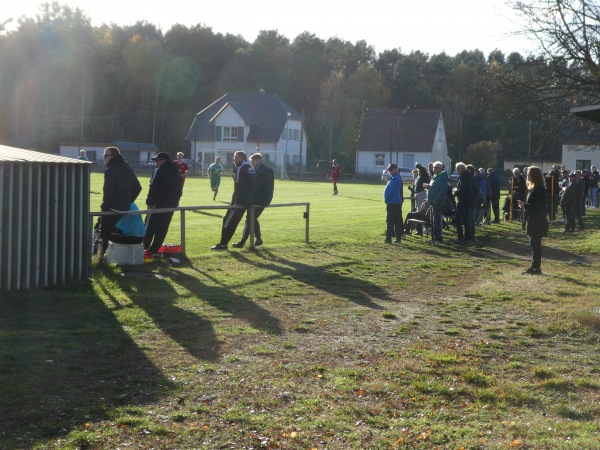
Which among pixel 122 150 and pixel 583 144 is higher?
pixel 583 144

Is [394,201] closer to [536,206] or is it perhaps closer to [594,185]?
[536,206]

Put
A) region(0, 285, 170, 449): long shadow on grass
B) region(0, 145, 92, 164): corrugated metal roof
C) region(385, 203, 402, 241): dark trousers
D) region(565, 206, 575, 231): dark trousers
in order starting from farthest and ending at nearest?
region(565, 206, 575, 231): dark trousers
region(385, 203, 402, 241): dark trousers
region(0, 145, 92, 164): corrugated metal roof
region(0, 285, 170, 449): long shadow on grass

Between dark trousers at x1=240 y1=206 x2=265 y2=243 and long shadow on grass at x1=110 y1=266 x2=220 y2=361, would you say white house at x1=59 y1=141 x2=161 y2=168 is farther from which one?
long shadow on grass at x1=110 y1=266 x2=220 y2=361

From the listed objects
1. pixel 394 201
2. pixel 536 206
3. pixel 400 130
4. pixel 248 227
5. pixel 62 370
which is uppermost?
pixel 400 130

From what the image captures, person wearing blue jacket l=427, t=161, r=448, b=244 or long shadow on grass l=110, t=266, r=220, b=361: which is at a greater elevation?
person wearing blue jacket l=427, t=161, r=448, b=244

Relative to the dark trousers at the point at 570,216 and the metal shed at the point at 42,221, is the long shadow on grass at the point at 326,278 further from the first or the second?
the dark trousers at the point at 570,216

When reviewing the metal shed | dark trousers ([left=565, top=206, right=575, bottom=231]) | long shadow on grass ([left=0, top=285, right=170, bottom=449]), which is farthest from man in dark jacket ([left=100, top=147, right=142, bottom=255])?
dark trousers ([left=565, top=206, right=575, bottom=231])

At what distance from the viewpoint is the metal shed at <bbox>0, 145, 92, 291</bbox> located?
10812 mm

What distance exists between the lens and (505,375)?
25.1 feet

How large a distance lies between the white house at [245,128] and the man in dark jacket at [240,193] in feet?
236

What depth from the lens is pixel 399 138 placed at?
8994 cm

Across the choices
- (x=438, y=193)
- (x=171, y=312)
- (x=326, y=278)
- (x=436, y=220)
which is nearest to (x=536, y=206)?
(x=326, y=278)

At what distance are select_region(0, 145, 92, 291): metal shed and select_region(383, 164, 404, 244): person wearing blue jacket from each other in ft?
28.3

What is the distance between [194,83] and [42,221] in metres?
91.7
